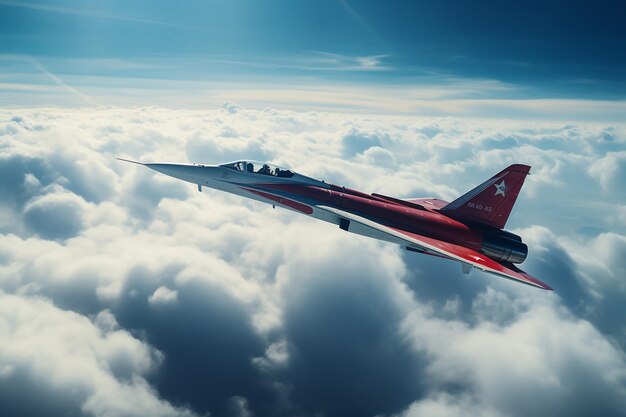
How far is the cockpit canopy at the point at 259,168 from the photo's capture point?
46.5ft

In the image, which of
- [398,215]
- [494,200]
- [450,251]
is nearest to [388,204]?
[398,215]

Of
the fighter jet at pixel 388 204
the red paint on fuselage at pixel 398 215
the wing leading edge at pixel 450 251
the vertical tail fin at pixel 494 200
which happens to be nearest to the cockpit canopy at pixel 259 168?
the fighter jet at pixel 388 204

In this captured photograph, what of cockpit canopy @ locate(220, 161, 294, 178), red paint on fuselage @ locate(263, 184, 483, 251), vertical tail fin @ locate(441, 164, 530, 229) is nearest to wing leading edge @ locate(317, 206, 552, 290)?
red paint on fuselage @ locate(263, 184, 483, 251)

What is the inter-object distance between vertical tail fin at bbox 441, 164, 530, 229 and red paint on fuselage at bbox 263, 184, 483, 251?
916 millimetres

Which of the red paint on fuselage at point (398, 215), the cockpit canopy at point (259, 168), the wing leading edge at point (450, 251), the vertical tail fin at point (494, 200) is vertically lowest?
the wing leading edge at point (450, 251)

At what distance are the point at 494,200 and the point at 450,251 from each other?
484cm

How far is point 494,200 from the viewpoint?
14367 mm

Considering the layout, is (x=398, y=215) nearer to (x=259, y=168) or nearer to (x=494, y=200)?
(x=494, y=200)

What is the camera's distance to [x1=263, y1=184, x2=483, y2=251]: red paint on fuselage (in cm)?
1383

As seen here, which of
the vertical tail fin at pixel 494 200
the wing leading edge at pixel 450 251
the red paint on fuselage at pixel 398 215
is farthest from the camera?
the vertical tail fin at pixel 494 200

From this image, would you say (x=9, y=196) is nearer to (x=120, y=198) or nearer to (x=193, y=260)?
(x=120, y=198)

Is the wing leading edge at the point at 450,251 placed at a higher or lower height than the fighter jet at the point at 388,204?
lower

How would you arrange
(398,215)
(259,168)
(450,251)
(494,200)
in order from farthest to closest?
(494,200)
(259,168)
(398,215)
(450,251)

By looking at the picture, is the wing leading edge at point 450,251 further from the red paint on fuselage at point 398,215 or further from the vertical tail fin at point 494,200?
the vertical tail fin at point 494,200
